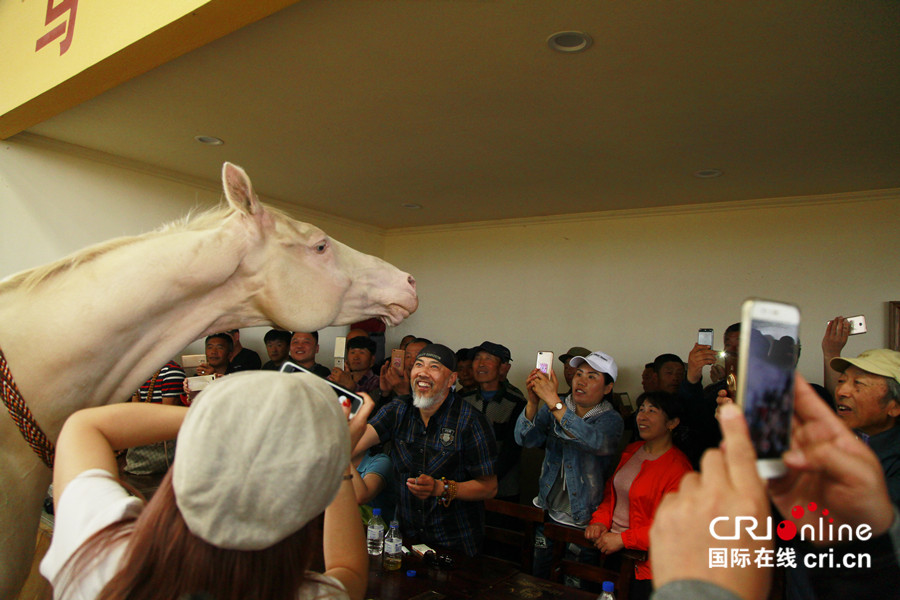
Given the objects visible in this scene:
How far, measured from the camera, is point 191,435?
642 mm

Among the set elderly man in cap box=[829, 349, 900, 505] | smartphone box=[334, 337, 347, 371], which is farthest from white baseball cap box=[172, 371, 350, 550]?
smartphone box=[334, 337, 347, 371]

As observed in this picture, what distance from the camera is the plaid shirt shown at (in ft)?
7.68

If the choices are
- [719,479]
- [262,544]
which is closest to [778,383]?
[719,479]

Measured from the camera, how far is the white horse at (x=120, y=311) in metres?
0.98

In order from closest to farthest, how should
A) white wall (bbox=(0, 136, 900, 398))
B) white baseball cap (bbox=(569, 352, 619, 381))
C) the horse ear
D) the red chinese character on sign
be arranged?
the horse ear, the red chinese character on sign, white baseball cap (bbox=(569, 352, 619, 381)), white wall (bbox=(0, 136, 900, 398))

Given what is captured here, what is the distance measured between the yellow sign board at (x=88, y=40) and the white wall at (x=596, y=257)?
1.01 m

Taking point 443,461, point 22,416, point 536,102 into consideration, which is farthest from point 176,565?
point 536,102

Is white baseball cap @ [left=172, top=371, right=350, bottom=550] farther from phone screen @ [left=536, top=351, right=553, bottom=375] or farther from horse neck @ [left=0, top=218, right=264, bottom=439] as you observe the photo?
phone screen @ [left=536, top=351, right=553, bottom=375]

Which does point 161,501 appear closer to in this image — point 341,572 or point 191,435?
point 191,435

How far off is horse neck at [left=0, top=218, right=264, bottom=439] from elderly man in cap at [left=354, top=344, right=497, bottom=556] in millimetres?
1215

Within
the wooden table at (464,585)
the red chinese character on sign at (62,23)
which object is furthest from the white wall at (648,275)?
the red chinese character on sign at (62,23)

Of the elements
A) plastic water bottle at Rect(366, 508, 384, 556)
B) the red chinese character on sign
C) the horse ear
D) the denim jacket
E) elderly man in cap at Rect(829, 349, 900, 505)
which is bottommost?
plastic water bottle at Rect(366, 508, 384, 556)

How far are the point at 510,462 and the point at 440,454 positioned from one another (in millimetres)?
1227

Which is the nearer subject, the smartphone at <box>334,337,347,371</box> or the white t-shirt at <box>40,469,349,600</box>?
the white t-shirt at <box>40,469,349,600</box>
